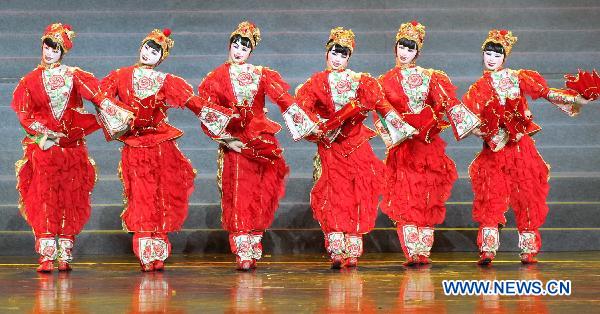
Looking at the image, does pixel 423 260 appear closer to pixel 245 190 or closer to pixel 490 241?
pixel 490 241

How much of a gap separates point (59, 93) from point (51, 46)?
271mm

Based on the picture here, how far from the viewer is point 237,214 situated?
696 cm

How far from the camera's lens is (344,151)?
701 cm

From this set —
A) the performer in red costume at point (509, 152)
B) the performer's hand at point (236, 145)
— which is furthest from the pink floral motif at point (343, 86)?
the performer in red costume at point (509, 152)

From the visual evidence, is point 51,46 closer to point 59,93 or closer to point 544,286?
point 59,93

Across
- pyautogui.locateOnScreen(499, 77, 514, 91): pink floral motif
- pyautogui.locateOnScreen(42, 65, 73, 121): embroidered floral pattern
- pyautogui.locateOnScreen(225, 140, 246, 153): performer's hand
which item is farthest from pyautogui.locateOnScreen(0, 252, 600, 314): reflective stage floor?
pyautogui.locateOnScreen(499, 77, 514, 91): pink floral motif

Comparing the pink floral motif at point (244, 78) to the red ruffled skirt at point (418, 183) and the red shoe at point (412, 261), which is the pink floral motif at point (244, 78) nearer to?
the red ruffled skirt at point (418, 183)

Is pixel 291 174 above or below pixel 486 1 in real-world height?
below

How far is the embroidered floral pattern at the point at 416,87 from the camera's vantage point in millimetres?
7125

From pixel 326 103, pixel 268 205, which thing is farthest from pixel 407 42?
pixel 268 205

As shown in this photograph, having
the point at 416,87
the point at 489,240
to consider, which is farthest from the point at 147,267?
the point at 489,240

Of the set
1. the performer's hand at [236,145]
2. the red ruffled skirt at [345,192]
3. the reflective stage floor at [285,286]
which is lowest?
the reflective stage floor at [285,286]

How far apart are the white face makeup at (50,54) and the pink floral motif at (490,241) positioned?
8.75 feet

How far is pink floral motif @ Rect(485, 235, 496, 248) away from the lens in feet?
23.4
